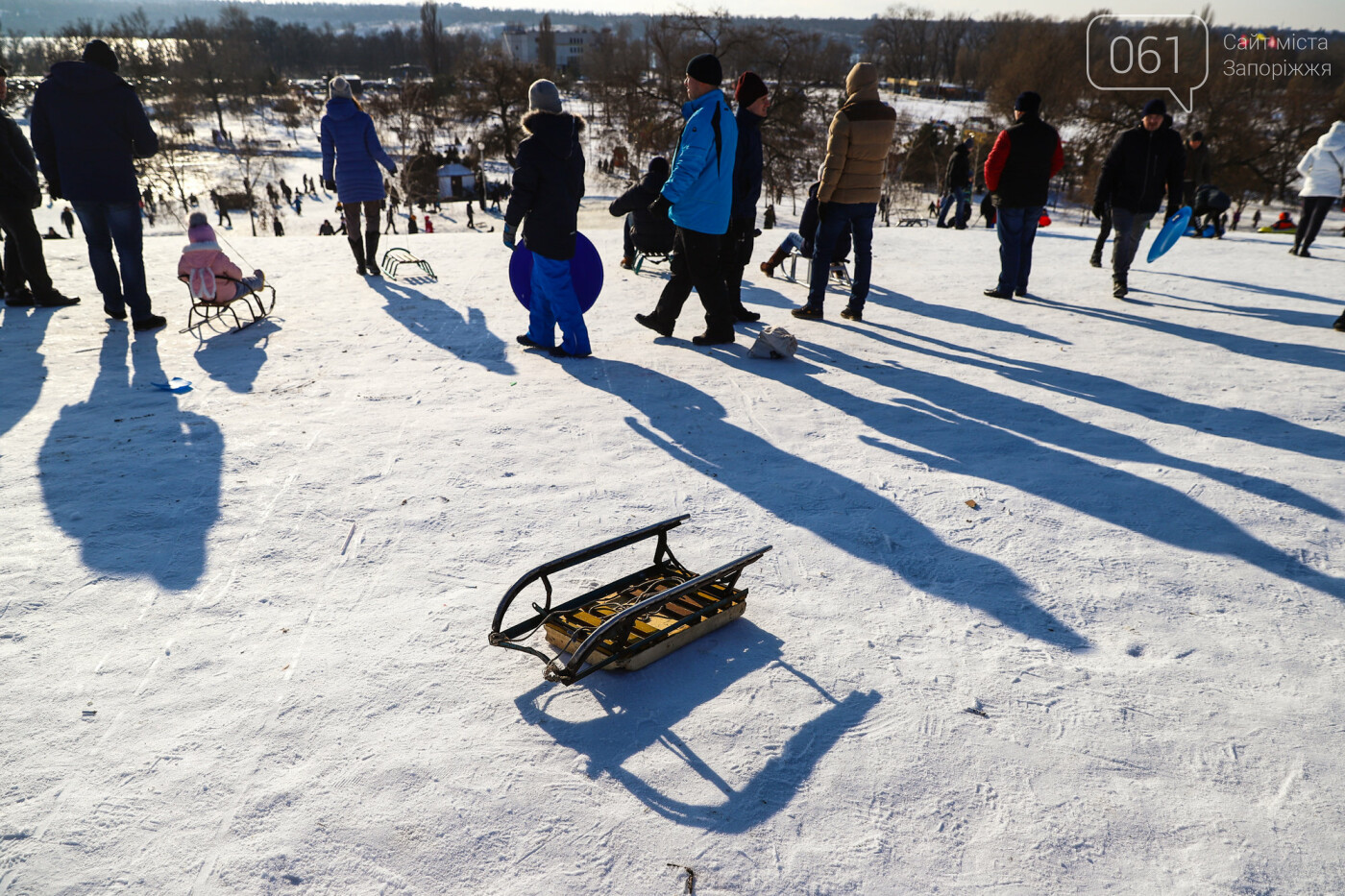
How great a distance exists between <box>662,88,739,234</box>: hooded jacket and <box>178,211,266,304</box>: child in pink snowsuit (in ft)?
11.9

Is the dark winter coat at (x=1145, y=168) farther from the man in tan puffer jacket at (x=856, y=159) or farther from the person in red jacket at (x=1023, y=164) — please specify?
the man in tan puffer jacket at (x=856, y=159)

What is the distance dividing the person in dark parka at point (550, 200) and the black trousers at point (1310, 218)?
891 cm

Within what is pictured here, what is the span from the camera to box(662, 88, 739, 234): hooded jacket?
200 inches

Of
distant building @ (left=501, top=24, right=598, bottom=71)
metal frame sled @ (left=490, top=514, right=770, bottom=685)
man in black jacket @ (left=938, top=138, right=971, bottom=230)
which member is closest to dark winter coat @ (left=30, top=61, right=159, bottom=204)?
metal frame sled @ (left=490, top=514, right=770, bottom=685)

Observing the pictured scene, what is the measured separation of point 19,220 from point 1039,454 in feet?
26.1

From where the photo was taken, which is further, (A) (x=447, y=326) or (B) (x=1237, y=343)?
(A) (x=447, y=326)

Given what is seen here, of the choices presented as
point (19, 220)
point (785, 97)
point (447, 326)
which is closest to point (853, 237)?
point (447, 326)

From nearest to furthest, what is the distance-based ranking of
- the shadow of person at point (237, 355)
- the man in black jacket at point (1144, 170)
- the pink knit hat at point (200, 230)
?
the shadow of person at point (237, 355), the pink knit hat at point (200, 230), the man in black jacket at point (1144, 170)

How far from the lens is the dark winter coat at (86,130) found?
5523 mm

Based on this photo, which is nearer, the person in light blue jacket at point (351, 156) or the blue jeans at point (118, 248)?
the blue jeans at point (118, 248)

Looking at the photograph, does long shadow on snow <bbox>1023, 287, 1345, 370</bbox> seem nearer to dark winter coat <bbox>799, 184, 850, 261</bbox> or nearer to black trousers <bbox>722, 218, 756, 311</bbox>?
dark winter coat <bbox>799, 184, 850, 261</bbox>

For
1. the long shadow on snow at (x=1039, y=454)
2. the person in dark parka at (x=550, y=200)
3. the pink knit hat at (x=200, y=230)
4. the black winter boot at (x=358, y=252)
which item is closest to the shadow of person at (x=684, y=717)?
the long shadow on snow at (x=1039, y=454)

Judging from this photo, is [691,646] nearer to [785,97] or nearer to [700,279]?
[700,279]

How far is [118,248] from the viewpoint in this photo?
596 centimetres
